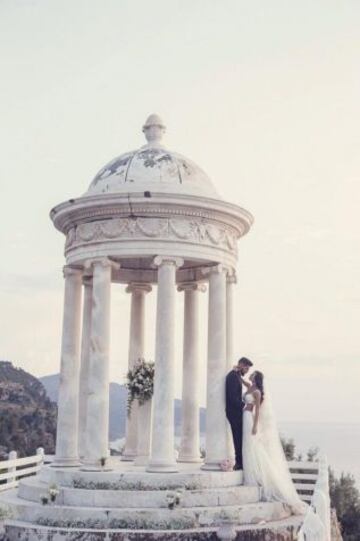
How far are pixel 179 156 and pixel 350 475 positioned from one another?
3042cm

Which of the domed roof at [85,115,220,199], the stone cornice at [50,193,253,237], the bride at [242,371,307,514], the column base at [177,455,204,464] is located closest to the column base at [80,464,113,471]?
the bride at [242,371,307,514]

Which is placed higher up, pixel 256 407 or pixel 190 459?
pixel 256 407

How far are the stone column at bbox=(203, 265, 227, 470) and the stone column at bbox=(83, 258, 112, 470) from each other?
291 cm

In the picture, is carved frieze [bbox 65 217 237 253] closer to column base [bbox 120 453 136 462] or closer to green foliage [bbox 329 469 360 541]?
column base [bbox 120 453 136 462]

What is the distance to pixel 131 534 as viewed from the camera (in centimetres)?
1537

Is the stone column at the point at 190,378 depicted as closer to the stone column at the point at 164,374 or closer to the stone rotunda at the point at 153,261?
the stone rotunda at the point at 153,261

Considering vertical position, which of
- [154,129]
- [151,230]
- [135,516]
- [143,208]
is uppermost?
[154,129]

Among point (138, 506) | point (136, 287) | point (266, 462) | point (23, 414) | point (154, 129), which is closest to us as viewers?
point (138, 506)

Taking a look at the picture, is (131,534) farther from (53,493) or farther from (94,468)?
(94,468)

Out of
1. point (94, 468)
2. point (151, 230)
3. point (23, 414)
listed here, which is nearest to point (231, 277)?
point (151, 230)

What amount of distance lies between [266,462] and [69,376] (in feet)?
20.9

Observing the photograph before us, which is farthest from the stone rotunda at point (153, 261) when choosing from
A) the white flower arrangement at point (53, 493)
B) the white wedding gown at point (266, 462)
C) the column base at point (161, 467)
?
the white flower arrangement at point (53, 493)

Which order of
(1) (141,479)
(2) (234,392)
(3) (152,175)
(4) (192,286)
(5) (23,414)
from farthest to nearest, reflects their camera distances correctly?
(5) (23,414), (4) (192,286), (3) (152,175), (2) (234,392), (1) (141,479)

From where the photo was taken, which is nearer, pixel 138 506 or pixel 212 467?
pixel 138 506
